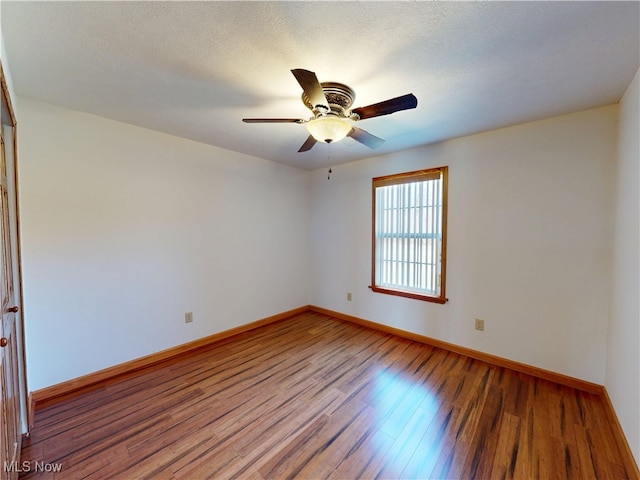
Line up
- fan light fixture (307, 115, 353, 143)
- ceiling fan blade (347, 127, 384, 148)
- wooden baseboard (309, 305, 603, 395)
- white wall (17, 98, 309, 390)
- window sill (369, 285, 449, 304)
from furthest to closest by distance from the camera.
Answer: window sill (369, 285, 449, 304)
wooden baseboard (309, 305, 603, 395)
white wall (17, 98, 309, 390)
ceiling fan blade (347, 127, 384, 148)
fan light fixture (307, 115, 353, 143)

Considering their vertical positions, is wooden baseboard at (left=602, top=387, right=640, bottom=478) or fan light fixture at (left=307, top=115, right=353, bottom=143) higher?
fan light fixture at (left=307, top=115, right=353, bottom=143)

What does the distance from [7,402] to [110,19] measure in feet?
6.37

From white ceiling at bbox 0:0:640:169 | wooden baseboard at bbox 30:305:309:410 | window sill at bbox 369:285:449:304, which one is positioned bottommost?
wooden baseboard at bbox 30:305:309:410

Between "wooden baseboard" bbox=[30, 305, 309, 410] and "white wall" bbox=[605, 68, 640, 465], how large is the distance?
3.48 metres

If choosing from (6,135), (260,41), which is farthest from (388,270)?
(6,135)

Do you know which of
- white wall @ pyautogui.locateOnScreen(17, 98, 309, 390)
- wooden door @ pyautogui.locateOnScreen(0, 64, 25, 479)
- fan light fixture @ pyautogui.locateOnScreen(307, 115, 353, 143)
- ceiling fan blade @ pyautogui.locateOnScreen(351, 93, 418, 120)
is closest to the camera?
wooden door @ pyautogui.locateOnScreen(0, 64, 25, 479)

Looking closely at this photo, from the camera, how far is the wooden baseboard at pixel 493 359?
86.8 inches

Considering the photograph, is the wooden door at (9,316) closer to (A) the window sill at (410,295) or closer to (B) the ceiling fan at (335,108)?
(B) the ceiling fan at (335,108)

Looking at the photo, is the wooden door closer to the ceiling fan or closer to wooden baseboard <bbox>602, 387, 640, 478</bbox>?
the ceiling fan

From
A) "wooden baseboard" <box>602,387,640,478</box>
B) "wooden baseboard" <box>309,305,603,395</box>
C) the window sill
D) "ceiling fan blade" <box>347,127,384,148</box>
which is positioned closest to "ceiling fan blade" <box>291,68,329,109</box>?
"ceiling fan blade" <box>347,127,384,148</box>

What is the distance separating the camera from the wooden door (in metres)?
1.19

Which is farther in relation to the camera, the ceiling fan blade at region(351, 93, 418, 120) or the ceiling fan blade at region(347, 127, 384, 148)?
the ceiling fan blade at region(347, 127, 384, 148)

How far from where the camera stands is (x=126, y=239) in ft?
8.18

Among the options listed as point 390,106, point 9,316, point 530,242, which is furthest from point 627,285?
point 9,316
